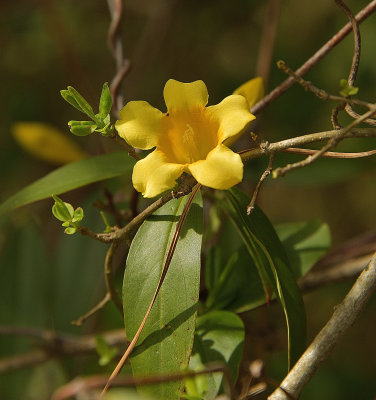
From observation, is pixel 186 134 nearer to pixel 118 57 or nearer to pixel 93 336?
pixel 118 57

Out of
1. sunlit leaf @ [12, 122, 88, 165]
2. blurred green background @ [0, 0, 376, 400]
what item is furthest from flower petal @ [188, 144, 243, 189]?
sunlit leaf @ [12, 122, 88, 165]

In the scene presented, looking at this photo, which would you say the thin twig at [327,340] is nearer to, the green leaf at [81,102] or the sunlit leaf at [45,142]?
the green leaf at [81,102]

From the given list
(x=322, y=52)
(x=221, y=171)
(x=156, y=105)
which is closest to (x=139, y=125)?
(x=221, y=171)

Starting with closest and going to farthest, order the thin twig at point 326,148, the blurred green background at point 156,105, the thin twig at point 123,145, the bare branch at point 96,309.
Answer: the thin twig at point 326,148, the thin twig at point 123,145, the bare branch at point 96,309, the blurred green background at point 156,105

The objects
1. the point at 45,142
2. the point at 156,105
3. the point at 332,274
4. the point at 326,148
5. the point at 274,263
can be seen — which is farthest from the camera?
the point at 156,105

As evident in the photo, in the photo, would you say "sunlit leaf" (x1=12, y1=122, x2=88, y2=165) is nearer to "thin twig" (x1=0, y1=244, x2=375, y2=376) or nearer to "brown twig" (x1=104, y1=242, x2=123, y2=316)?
"thin twig" (x1=0, y1=244, x2=375, y2=376)

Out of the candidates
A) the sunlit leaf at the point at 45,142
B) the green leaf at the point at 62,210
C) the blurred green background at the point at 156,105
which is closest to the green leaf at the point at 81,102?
the green leaf at the point at 62,210
